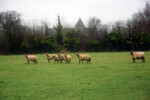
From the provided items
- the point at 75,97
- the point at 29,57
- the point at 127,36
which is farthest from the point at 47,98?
the point at 127,36

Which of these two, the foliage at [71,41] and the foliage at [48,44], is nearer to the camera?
the foliage at [48,44]

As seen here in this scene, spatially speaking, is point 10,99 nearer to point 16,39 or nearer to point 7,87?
point 7,87

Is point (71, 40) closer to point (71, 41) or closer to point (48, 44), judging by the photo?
point (71, 41)

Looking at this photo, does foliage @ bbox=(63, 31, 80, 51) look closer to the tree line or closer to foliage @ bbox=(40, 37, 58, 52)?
the tree line

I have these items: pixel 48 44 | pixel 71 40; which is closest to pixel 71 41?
pixel 71 40

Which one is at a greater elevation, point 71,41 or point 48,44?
point 71,41

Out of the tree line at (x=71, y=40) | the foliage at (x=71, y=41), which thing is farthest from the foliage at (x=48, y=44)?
the foliage at (x=71, y=41)

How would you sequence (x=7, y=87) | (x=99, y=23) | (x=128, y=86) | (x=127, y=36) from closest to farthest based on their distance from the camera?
(x=128, y=86), (x=7, y=87), (x=127, y=36), (x=99, y=23)

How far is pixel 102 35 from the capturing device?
6638cm

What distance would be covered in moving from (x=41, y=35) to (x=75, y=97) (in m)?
56.7

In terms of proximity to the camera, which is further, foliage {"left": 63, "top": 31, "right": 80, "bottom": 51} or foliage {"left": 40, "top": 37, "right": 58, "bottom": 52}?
foliage {"left": 63, "top": 31, "right": 80, "bottom": 51}

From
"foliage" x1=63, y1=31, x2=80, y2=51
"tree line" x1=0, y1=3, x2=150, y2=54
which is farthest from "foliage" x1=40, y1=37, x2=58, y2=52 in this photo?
"foliage" x1=63, y1=31, x2=80, y2=51

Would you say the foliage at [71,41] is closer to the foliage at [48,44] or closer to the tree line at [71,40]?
the tree line at [71,40]

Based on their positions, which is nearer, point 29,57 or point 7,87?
point 7,87
